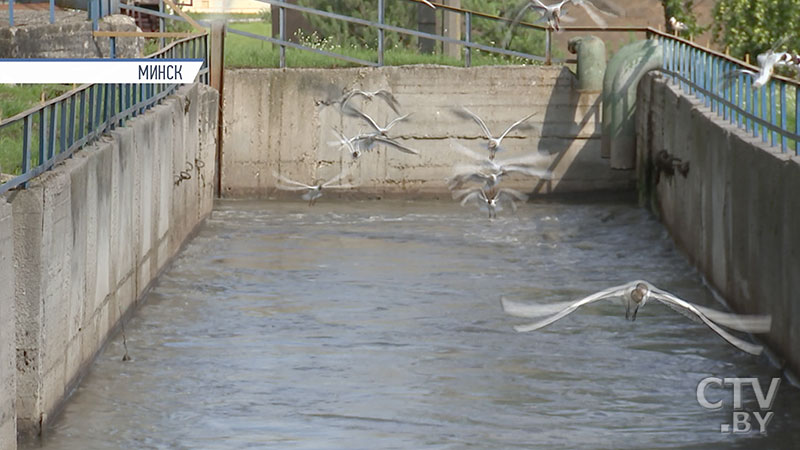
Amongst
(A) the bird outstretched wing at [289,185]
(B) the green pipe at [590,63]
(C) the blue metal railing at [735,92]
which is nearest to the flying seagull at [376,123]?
(A) the bird outstretched wing at [289,185]

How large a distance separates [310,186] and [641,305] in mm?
12016

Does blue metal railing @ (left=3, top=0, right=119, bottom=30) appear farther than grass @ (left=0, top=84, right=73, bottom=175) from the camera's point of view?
Yes

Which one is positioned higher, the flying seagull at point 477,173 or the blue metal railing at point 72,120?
the blue metal railing at point 72,120

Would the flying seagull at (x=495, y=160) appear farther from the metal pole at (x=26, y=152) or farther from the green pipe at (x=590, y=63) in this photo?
the metal pole at (x=26, y=152)

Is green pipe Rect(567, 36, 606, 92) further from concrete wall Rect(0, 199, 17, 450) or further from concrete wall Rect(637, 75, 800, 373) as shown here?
concrete wall Rect(0, 199, 17, 450)

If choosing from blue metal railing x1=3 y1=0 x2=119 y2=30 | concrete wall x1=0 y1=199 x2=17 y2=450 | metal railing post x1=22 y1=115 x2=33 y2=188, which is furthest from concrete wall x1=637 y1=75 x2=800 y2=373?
blue metal railing x1=3 y1=0 x2=119 y2=30

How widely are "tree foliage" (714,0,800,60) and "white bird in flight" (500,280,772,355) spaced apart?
1157 cm

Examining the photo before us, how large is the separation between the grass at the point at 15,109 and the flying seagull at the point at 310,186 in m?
4.81

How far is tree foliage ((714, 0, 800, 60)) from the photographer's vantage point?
28797 millimetres

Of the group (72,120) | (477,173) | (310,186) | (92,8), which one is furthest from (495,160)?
(72,120)

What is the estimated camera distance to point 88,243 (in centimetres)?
1461

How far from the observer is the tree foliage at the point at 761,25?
1134 inches

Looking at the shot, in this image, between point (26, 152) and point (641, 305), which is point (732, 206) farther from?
point (26, 152)
